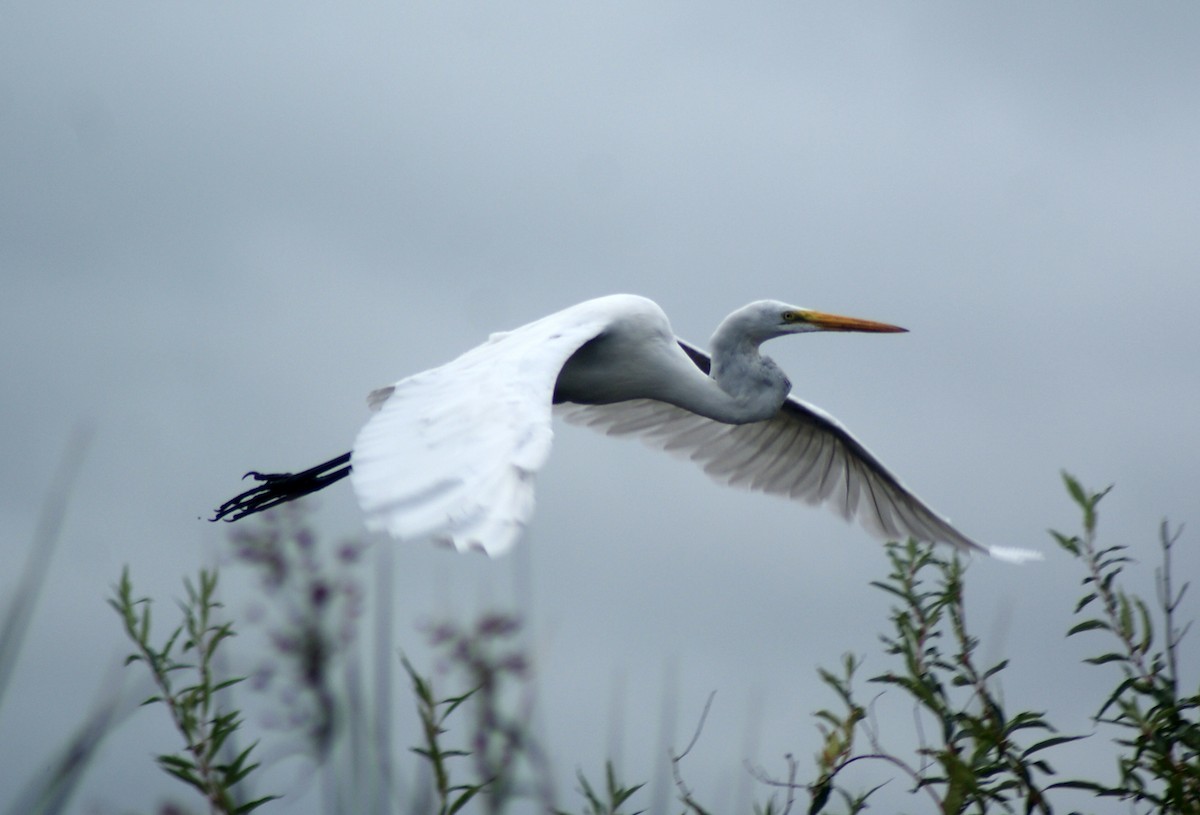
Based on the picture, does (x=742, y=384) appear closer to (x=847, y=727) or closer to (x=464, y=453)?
(x=847, y=727)

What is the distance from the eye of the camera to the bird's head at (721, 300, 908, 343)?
14.7 feet

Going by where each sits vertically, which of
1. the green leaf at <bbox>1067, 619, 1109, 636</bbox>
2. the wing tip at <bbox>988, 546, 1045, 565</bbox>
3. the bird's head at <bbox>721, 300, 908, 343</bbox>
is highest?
the bird's head at <bbox>721, 300, 908, 343</bbox>

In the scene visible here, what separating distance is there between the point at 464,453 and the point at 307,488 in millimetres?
2797

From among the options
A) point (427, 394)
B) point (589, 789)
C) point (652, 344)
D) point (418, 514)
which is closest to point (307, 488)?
point (652, 344)

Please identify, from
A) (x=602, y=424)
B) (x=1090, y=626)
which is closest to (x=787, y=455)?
(x=602, y=424)

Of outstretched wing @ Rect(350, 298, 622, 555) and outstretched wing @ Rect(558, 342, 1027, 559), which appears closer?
outstretched wing @ Rect(350, 298, 622, 555)

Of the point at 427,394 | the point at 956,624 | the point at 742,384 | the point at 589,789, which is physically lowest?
the point at 589,789

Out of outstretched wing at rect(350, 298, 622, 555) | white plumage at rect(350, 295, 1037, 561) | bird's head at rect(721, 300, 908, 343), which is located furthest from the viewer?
bird's head at rect(721, 300, 908, 343)

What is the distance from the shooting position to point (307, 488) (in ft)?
15.1

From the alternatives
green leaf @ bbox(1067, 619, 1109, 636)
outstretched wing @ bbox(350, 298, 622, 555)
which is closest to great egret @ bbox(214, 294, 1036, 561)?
outstretched wing @ bbox(350, 298, 622, 555)

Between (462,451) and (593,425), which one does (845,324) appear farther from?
(462,451)

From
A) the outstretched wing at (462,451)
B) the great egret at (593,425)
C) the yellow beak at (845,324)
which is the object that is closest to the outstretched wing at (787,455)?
the great egret at (593,425)

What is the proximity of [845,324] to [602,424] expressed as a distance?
1350 mm

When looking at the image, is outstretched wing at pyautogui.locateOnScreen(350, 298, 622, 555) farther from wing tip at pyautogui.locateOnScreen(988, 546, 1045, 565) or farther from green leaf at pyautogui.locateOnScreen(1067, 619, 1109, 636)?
wing tip at pyautogui.locateOnScreen(988, 546, 1045, 565)
